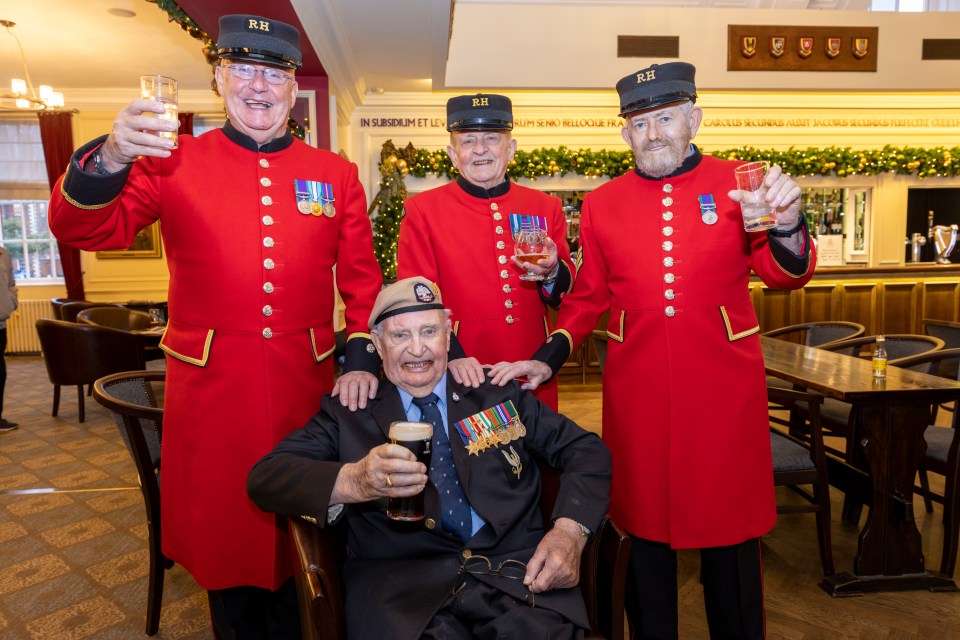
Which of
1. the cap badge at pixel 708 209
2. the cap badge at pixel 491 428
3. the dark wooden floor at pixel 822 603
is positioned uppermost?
the cap badge at pixel 708 209

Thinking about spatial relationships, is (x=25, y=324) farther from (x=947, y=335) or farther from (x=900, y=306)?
(x=900, y=306)

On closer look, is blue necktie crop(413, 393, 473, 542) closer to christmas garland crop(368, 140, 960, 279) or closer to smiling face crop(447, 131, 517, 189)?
smiling face crop(447, 131, 517, 189)

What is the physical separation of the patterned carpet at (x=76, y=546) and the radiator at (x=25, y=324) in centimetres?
459

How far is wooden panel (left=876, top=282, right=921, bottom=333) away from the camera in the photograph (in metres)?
7.52

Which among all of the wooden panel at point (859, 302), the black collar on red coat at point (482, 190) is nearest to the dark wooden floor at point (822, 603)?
the black collar on red coat at point (482, 190)

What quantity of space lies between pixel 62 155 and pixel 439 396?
9741mm

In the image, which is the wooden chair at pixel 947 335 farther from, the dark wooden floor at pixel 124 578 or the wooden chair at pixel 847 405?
the dark wooden floor at pixel 124 578

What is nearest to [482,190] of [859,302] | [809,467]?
[809,467]

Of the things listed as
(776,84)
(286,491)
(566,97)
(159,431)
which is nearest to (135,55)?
(566,97)

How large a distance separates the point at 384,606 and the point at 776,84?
25.0ft

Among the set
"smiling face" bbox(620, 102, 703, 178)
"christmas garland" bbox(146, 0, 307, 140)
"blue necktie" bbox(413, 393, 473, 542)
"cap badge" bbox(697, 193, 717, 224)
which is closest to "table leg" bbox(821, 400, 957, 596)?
"cap badge" bbox(697, 193, 717, 224)

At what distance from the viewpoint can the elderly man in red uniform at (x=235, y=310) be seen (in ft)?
5.78

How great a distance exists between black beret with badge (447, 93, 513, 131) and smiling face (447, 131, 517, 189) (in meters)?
0.03

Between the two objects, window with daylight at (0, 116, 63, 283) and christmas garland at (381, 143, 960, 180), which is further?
window with daylight at (0, 116, 63, 283)
